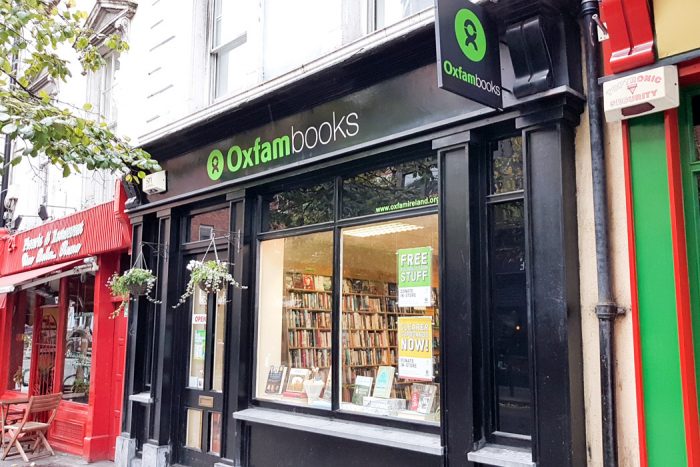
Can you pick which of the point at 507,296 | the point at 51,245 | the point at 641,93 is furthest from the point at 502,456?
the point at 51,245

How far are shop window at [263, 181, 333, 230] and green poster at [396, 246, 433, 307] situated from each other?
120cm

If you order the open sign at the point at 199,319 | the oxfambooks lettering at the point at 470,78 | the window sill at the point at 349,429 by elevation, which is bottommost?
the window sill at the point at 349,429

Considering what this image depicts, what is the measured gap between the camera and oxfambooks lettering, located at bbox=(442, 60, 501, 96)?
454cm

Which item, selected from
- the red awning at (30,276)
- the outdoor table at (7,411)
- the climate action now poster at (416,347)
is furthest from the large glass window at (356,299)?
the outdoor table at (7,411)

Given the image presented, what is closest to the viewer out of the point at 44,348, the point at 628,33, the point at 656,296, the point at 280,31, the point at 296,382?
the point at 656,296

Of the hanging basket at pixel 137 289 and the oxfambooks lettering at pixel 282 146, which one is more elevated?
the oxfambooks lettering at pixel 282 146

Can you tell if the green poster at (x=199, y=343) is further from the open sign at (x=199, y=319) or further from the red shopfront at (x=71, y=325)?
the red shopfront at (x=71, y=325)

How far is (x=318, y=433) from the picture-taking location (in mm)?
6297

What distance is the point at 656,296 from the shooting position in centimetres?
419

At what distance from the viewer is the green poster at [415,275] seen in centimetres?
589

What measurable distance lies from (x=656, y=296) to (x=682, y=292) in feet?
0.54

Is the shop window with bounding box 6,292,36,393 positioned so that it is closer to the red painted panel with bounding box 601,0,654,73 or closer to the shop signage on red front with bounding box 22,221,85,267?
the shop signage on red front with bounding box 22,221,85,267

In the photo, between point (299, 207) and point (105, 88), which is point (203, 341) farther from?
point (105, 88)

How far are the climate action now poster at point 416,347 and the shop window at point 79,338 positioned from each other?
7236mm
